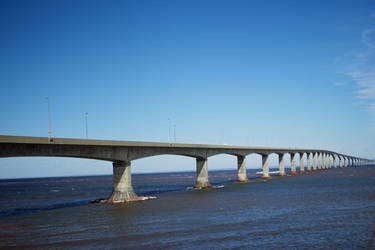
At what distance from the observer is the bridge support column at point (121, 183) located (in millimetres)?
47219

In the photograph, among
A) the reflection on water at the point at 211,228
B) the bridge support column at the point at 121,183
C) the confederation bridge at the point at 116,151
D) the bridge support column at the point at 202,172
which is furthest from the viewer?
the bridge support column at the point at 202,172

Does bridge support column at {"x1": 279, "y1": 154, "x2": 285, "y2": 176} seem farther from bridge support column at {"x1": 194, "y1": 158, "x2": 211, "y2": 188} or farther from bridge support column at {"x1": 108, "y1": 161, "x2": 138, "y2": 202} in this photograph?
bridge support column at {"x1": 108, "y1": 161, "x2": 138, "y2": 202}

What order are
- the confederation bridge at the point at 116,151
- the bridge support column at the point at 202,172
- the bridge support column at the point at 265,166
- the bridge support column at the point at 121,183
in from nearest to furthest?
the confederation bridge at the point at 116,151
the bridge support column at the point at 121,183
the bridge support column at the point at 202,172
the bridge support column at the point at 265,166

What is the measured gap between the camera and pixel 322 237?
68.1 feet

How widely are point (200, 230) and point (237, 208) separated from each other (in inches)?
471

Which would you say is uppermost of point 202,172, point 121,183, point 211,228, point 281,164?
point 121,183

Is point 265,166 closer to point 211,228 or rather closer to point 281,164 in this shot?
point 281,164

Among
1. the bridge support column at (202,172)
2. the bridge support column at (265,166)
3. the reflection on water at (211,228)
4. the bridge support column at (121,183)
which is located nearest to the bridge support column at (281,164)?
the bridge support column at (265,166)

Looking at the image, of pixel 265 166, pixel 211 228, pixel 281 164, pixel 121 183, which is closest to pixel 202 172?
pixel 121 183

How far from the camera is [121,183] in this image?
47.6 metres

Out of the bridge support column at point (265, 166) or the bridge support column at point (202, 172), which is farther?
the bridge support column at point (265, 166)

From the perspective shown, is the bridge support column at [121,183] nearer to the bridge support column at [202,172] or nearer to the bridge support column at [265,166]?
the bridge support column at [202,172]

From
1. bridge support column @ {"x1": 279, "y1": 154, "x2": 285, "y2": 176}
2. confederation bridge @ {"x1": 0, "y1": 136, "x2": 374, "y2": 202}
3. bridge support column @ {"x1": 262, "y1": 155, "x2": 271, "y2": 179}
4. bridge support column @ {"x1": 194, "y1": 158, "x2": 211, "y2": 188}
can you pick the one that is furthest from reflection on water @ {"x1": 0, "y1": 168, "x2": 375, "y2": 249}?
bridge support column @ {"x1": 279, "y1": 154, "x2": 285, "y2": 176}

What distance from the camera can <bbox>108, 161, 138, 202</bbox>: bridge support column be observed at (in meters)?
47.2
